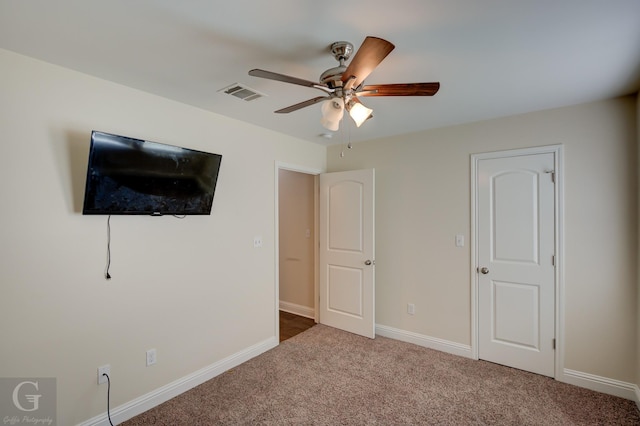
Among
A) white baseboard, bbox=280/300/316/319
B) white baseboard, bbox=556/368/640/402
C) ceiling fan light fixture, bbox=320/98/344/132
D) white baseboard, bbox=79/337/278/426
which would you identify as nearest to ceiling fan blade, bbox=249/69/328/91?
ceiling fan light fixture, bbox=320/98/344/132

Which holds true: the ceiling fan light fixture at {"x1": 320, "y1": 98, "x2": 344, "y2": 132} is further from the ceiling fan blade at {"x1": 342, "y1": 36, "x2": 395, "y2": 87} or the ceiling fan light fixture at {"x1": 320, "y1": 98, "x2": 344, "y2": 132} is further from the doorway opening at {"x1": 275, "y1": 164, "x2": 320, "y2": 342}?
the doorway opening at {"x1": 275, "y1": 164, "x2": 320, "y2": 342}

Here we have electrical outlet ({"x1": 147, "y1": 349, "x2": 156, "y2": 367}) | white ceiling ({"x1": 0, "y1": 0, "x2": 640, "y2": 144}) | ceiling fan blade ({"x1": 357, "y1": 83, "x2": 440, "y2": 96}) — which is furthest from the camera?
electrical outlet ({"x1": 147, "y1": 349, "x2": 156, "y2": 367})

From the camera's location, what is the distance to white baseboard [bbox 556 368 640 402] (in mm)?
2385

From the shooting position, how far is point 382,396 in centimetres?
244

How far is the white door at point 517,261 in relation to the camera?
2701 mm

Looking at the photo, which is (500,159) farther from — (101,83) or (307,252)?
(101,83)

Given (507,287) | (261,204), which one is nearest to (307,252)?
(261,204)

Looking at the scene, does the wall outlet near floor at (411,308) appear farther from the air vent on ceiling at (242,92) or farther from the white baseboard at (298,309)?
the air vent on ceiling at (242,92)

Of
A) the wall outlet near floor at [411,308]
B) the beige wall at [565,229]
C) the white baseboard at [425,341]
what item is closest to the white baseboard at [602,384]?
the beige wall at [565,229]

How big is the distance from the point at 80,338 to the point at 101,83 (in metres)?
1.70

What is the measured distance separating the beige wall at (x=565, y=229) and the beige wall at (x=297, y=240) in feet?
2.85

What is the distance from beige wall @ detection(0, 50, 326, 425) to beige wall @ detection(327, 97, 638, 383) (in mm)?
1647

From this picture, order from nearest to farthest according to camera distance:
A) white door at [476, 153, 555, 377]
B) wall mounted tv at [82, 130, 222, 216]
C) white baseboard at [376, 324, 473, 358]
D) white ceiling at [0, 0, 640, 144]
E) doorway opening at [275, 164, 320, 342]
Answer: white ceiling at [0, 0, 640, 144] → wall mounted tv at [82, 130, 222, 216] → white door at [476, 153, 555, 377] → white baseboard at [376, 324, 473, 358] → doorway opening at [275, 164, 320, 342]

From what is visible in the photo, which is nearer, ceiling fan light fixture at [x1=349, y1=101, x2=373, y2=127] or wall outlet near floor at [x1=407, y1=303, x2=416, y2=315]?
ceiling fan light fixture at [x1=349, y1=101, x2=373, y2=127]
